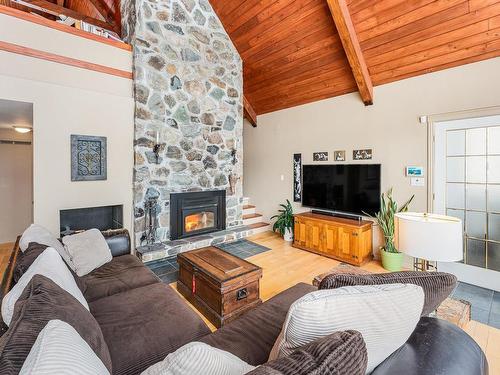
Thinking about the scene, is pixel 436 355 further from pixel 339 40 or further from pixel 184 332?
pixel 339 40

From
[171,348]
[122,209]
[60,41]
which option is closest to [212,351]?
[171,348]

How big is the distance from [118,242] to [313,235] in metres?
2.96

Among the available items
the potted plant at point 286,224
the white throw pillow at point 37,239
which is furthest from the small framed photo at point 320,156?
the white throw pillow at point 37,239

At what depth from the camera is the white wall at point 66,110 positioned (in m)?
3.00

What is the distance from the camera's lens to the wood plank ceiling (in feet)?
9.16

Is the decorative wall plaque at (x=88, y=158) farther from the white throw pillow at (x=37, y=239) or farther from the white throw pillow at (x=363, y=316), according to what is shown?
the white throw pillow at (x=363, y=316)

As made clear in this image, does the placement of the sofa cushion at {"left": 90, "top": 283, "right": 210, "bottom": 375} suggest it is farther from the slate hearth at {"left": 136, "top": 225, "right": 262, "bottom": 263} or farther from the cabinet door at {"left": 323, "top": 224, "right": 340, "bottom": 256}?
the cabinet door at {"left": 323, "top": 224, "right": 340, "bottom": 256}

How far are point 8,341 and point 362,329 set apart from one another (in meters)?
1.03

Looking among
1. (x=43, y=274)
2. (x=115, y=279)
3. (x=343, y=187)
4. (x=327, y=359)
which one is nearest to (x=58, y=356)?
(x=327, y=359)

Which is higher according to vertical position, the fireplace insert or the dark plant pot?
the fireplace insert

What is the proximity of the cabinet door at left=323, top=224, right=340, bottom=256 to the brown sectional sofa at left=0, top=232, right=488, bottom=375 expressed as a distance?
87.6 inches

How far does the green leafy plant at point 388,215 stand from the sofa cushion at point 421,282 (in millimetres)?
2782

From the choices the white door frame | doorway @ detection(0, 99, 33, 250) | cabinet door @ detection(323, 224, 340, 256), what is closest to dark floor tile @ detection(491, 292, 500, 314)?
the white door frame

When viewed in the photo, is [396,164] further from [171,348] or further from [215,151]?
[171,348]
